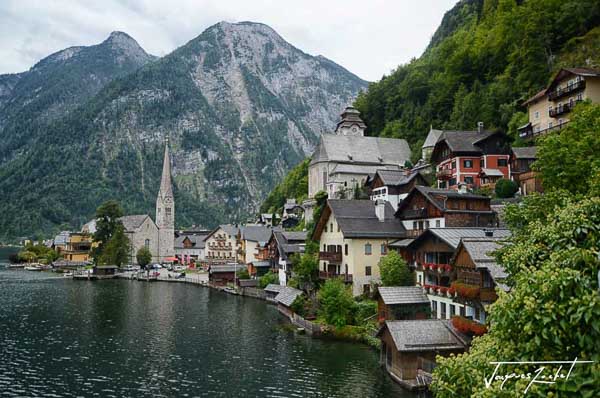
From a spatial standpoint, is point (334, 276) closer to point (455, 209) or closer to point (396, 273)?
point (396, 273)

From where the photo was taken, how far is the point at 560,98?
55469mm

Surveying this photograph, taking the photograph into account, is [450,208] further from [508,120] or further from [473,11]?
[473,11]

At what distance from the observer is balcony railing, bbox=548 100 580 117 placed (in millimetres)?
53459

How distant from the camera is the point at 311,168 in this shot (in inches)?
3900

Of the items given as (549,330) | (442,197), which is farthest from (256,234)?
(549,330)

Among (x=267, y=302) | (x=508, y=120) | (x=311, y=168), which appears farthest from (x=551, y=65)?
(x=267, y=302)

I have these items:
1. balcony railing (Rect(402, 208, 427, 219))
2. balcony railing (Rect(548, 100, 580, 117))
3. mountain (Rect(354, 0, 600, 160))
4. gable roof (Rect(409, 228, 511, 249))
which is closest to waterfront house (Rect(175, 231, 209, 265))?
mountain (Rect(354, 0, 600, 160))

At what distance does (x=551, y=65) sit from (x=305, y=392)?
64591 mm

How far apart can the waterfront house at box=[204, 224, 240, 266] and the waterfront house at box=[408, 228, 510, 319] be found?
7404 centimetres

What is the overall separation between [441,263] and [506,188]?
61.9 ft

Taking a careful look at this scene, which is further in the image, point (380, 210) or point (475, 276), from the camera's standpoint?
point (380, 210)

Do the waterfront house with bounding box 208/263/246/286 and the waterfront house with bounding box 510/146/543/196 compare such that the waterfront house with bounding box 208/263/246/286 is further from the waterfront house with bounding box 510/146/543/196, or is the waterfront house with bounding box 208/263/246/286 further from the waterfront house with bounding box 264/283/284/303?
the waterfront house with bounding box 510/146/543/196

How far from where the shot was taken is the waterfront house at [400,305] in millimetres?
40219

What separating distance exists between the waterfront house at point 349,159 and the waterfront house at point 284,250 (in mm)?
14017
